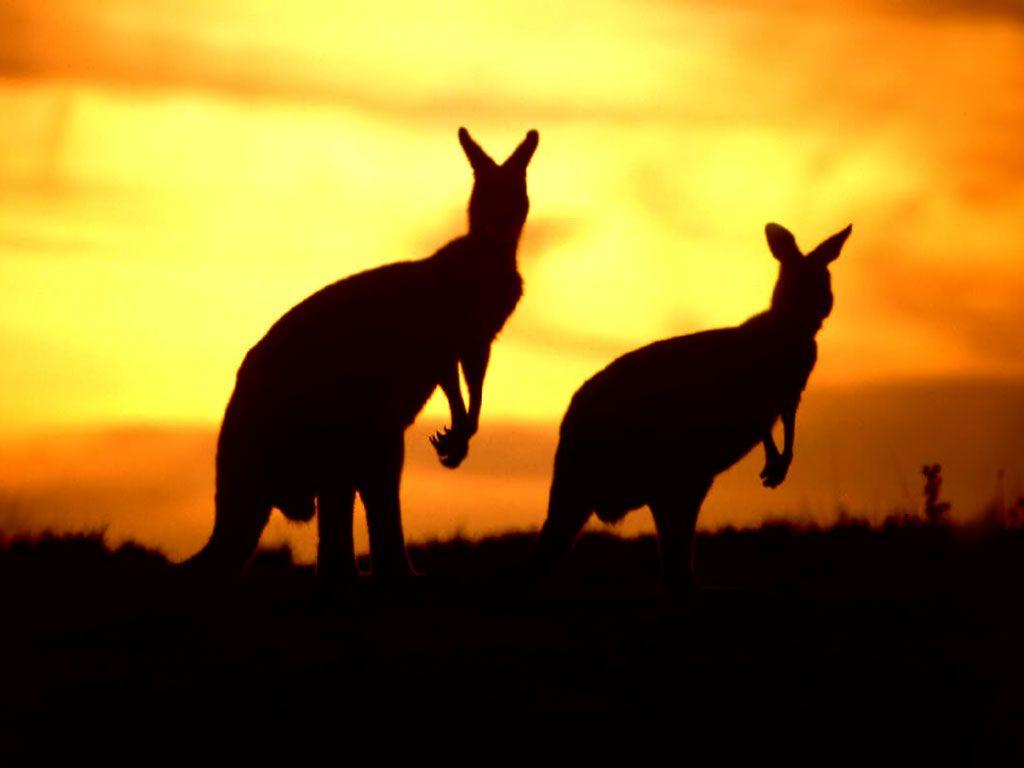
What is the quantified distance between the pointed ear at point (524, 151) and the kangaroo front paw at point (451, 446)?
1710 mm

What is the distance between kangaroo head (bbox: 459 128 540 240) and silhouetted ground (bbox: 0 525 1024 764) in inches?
88.6

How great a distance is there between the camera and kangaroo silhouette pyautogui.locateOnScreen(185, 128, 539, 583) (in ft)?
33.2

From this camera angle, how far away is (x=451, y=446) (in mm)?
10914

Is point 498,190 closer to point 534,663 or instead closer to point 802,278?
point 802,278

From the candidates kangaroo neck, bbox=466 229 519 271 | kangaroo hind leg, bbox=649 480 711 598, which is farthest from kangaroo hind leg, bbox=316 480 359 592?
kangaroo hind leg, bbox=649 480 711 598

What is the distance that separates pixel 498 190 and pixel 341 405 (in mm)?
1764

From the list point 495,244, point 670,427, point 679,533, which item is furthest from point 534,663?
point 495,244

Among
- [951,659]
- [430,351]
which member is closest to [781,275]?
[430,351]

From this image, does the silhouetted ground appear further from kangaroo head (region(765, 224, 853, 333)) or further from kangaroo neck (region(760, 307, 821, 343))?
kangaroo head (region(765, 224, 853, 333))

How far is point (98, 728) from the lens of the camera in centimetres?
724

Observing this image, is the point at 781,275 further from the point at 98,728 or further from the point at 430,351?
the point at 98,728

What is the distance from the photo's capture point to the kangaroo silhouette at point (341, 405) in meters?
10.1

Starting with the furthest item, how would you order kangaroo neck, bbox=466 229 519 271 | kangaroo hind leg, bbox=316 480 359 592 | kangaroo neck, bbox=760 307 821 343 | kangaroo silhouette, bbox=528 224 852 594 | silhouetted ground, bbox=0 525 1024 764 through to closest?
kangaroo neck, bbox=466 229 519 271 → kangaroo neck, bbox=760 307 821 343 → kangaroo hind leg, bbox=316 480 359 592 → kangaroo silhouette, bbox=528 224 852 594 → silhouetted ground, bbox=0 525 1024 764

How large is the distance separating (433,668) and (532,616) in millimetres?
1879
